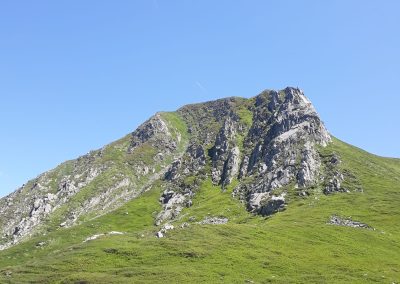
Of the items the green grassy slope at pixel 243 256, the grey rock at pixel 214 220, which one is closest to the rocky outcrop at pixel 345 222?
the green grassy slope at pixel 243 256

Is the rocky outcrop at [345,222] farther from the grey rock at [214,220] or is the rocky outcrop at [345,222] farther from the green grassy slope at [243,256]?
the grey rock at [214,220]

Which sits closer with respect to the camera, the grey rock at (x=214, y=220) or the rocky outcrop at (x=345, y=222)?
the rocky outcrop at (x=345, y=222)

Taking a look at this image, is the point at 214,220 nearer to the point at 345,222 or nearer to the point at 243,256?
the point at 345,222

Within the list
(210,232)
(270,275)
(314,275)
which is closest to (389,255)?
(314,275)

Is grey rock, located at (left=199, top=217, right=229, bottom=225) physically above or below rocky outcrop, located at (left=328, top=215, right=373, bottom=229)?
below

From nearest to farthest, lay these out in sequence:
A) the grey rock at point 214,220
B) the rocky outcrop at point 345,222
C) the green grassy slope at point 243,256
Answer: the green grassy slope at point 243,256 < the rocky outcrop at point 345,222 < the grey rock at point 214,220

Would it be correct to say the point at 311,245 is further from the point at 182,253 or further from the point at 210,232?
the point at 182,253

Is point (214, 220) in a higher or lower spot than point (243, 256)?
higher

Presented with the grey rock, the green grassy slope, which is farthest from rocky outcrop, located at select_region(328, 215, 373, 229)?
the grey rock

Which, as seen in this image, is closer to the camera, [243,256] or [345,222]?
[243,256]

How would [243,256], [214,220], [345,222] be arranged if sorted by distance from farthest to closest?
1. [214,220]
2. [345,222]
3. [243,256]

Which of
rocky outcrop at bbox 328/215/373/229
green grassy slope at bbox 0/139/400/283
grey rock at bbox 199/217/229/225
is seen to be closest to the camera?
green grassy slope at bbox 0/139/400/283

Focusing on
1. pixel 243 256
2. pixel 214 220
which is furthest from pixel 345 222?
pixel 214 220

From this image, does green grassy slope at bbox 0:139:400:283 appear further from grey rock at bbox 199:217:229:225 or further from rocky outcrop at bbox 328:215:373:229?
grey rock at bbox 199:217:229:225
